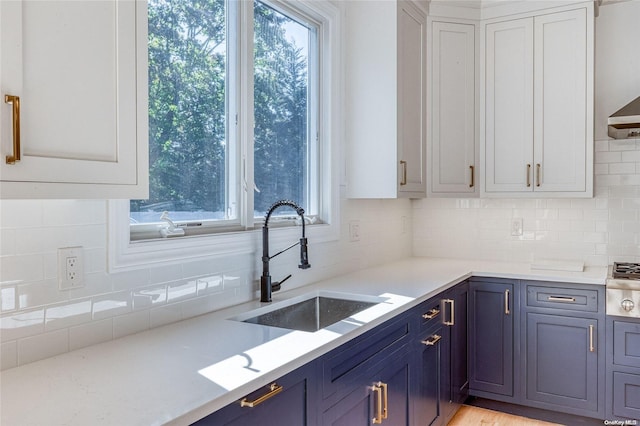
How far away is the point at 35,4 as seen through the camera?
1.07m

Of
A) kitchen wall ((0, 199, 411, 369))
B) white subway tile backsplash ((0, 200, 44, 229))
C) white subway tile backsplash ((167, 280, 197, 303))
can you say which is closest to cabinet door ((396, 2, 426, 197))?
kitchen wall ((0, 199, 411, 369))

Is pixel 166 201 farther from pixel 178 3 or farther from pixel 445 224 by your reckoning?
pixel 445 224

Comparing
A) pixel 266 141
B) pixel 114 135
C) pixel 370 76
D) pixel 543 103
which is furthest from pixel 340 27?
pixel 114 135

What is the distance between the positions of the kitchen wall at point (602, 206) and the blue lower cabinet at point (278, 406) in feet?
8.54

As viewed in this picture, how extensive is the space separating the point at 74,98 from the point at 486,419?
116 inches

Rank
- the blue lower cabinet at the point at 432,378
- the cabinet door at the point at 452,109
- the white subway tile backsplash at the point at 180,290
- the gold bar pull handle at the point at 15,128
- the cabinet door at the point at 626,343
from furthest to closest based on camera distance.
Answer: the cabinet door at the point at 452,109 < the cabinet door at the point at 626,343 < the blue lower cabinet at the point at 432,378 < the white subway tile backsplash at the point at 180,290 < the gold bar pull handle at the point at 15,128

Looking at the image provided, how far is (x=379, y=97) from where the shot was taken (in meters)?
2.91

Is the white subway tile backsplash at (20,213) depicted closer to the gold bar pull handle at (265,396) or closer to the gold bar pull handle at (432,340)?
the gold bar pull handle at (265,396)

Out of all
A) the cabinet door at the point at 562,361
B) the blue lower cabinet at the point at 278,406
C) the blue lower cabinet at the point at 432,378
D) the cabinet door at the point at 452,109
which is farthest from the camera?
the cabinet door at the point at 452,109

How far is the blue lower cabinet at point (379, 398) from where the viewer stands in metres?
1.70

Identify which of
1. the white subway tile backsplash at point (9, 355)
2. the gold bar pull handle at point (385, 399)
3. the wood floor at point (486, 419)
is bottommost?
the wood floor at point (486, 419)

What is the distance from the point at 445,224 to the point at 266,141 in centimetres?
194

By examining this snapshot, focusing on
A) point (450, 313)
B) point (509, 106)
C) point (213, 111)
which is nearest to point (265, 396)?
point (213, 111)

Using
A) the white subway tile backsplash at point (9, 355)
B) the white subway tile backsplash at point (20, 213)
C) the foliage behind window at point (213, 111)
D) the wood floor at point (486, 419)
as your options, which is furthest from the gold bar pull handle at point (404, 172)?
the white subway tile backsplash at point (9, 355)
